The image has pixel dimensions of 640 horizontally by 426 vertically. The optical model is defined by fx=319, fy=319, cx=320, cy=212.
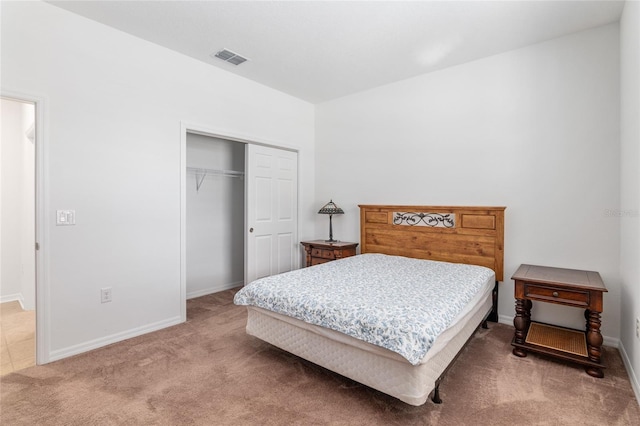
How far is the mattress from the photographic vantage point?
175 cm

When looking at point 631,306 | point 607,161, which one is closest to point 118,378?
point 631,306

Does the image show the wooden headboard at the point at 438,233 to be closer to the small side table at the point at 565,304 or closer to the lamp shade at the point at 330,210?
the lamp shade at the point at 330,210

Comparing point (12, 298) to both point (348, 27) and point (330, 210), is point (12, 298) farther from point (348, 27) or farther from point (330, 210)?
point (348, 27)

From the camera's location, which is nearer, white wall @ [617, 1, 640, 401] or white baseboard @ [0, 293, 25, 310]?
white wall @ [617, 1, 640, 401]

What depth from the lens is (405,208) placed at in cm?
389

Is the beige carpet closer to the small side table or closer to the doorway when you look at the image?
the small side table

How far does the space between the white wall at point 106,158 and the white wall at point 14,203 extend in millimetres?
1847

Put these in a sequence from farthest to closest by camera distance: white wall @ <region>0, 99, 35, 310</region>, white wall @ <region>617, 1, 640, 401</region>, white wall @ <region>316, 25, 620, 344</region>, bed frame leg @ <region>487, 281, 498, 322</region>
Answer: white wall @ <region>0, 99, 35, 310</region>, bed frame leg @ <region>487, 281, 498, 322</region>, white wall @ <region>316, 25, 620, 344</region>, white wall @ <region>617, 1, 640, 401</region>

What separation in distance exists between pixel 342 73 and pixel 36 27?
2.80 metres

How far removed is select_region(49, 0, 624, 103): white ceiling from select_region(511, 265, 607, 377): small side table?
2.14 m

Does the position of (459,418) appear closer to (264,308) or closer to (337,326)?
(337,326)

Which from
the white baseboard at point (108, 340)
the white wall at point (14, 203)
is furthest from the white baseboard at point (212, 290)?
the white wall at point (14, 203)

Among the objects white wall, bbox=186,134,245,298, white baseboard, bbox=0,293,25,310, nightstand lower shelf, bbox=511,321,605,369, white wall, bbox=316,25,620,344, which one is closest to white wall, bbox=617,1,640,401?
white wall, bbox=316,25,620,344

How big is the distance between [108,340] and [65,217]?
1.13 m
